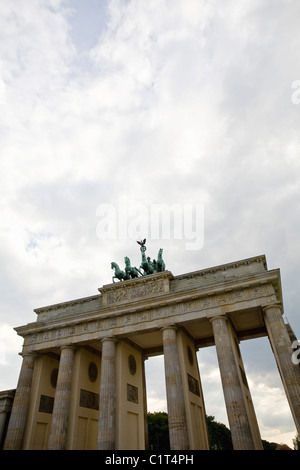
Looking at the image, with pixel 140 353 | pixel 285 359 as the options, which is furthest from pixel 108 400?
pixel 285 359

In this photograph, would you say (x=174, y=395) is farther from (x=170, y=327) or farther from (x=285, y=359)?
(x=285, y=359)

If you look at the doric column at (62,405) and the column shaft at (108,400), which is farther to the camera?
the doric column at (62,405)

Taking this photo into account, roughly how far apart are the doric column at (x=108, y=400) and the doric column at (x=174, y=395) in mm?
4182

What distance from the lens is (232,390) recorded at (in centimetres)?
1922

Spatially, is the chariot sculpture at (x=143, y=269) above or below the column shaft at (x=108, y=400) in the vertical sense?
above

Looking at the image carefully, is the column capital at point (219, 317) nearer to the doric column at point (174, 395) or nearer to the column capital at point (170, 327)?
the column capital at point (170, 327)

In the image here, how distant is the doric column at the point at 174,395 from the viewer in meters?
19.2

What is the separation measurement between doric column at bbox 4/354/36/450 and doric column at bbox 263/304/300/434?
18.8 metres

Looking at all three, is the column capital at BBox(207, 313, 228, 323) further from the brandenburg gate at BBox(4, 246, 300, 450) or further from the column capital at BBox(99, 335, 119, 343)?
the column capital at BBox(99, 335, 119, 343)

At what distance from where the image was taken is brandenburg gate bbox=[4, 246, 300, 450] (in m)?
20.1

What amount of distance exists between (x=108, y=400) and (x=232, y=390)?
864 centimetres

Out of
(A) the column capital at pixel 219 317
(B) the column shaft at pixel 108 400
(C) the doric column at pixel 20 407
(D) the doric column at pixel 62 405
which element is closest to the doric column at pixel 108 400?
(B) the column shaft at pixel 108 400
